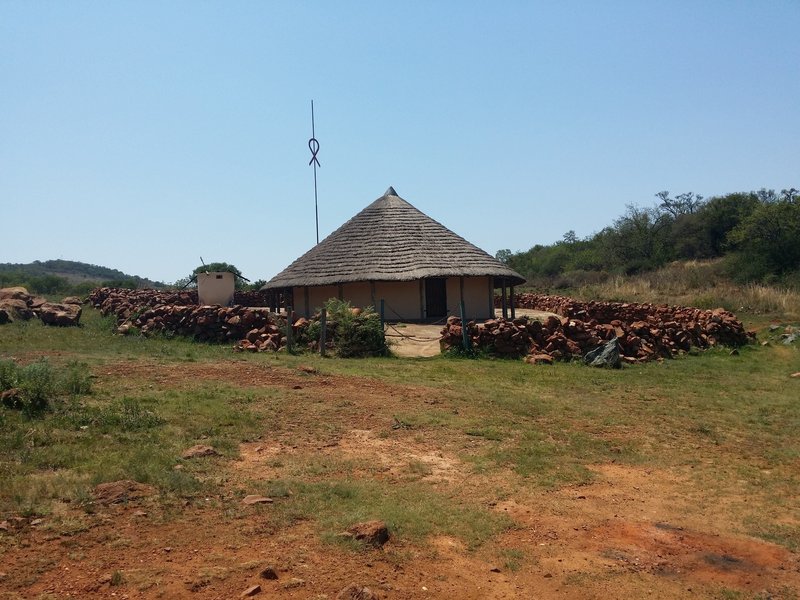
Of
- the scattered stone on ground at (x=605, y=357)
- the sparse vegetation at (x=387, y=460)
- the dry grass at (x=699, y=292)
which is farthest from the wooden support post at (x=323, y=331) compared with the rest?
the dry grass at (x=699, y=292)

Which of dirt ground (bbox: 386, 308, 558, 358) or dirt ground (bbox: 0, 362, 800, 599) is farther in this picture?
dirt ground (bbox: 386, 308, 558, 358)

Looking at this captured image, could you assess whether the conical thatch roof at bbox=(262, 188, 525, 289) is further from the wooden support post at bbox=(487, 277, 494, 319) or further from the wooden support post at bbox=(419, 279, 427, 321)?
the wooden support post at bbox=(419, 279, 427, 321)

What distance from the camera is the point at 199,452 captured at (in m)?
6.67

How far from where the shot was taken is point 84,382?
930 cm

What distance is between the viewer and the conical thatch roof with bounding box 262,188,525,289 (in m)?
21.8

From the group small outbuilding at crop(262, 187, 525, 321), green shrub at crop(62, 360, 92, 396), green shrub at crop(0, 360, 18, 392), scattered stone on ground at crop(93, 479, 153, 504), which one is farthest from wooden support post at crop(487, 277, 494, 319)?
scattered stone on ground at crop(93, 479, 153, 504)

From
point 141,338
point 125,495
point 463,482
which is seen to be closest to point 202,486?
point 125,495

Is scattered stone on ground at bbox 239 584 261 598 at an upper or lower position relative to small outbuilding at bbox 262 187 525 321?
lower

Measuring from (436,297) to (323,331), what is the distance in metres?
8.38

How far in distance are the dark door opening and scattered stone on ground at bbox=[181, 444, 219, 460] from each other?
16.7 m

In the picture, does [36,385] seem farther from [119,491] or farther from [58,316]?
[58,316]

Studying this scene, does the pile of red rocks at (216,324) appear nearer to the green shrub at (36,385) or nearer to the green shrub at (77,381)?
the green shrub at (77,381)

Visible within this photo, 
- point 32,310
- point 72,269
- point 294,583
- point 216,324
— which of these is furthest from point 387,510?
point 72,269

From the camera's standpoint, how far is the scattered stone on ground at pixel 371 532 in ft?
15.8
